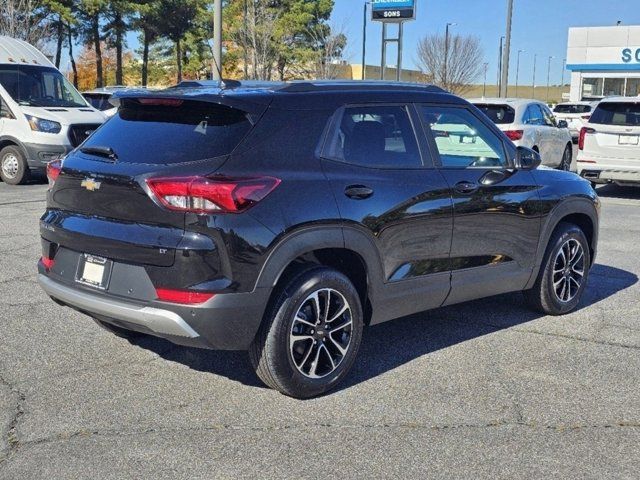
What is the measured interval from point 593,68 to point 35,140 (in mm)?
44843

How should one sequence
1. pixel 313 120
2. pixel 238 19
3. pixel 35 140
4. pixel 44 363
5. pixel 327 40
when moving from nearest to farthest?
1. pixel 313 120
2. pixel 44 363
3. pixel 35 140
4. pixel 238 19
5. pixel 327 40

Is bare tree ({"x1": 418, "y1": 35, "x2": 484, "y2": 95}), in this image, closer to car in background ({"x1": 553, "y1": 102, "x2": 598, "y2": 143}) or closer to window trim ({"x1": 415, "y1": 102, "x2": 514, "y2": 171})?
car in background ({"x1": 553, "y1": 102, "x2": 598, "y2": 143})

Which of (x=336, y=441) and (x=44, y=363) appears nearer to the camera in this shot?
(x=336, y=441)

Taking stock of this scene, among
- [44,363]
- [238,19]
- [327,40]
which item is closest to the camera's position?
[44,363]

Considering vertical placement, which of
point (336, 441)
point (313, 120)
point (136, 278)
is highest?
point (313, 120)

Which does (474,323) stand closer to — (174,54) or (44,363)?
(44,363)

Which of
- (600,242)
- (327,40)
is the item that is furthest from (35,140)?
(327,40)

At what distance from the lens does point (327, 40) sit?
47406 mm

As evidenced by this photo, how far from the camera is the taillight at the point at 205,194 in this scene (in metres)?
3.94

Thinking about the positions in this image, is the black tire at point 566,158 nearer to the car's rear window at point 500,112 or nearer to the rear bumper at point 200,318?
the car's rear window at point 500,112

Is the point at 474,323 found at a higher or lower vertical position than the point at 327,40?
lower

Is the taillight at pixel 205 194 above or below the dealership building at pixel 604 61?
below

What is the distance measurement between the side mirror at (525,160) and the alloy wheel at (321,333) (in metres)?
1.97

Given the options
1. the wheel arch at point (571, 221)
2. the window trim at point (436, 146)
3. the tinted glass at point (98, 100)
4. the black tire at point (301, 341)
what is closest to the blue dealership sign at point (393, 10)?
the tinted glass at point (98, 100)
